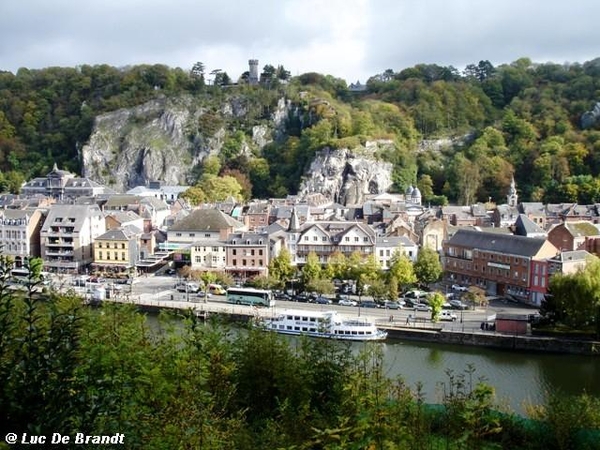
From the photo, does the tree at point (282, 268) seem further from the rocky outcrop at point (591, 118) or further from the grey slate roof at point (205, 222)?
the rocky outcrop at point (591, 118)

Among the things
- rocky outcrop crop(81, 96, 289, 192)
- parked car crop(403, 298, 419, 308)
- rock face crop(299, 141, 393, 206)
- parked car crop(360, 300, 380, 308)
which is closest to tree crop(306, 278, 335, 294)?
parked car crop(360, 300, 380, 308)

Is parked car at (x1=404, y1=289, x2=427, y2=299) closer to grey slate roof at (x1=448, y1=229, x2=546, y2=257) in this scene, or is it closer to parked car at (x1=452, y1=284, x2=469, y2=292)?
parked car at (x1=452, y1=284, x2=469, y2=292)

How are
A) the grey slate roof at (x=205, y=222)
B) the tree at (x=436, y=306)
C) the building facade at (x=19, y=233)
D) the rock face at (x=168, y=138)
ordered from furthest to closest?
1. the rock face at (x=168, y=138)
2. the building facade at (x=19, y=233)
3. the grey slate roof at (x=205, y=222)
4. the tree at (x=436, y=306)

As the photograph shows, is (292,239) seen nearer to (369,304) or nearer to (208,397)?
(369,304)

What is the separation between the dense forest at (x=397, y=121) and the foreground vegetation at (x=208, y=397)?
33.7 meters

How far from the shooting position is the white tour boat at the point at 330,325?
1875cm

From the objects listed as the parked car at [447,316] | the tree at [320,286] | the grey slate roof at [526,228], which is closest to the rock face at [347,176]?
the grey slate roof at [526,228]

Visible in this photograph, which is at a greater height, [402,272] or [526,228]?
[526,228]

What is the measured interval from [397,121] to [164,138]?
1850 cm

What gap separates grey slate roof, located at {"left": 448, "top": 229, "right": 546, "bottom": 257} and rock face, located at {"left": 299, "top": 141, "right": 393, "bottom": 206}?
19.1 m

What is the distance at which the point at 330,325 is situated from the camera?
1838 cm

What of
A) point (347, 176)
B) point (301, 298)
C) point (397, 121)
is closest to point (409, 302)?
point (301, 298)

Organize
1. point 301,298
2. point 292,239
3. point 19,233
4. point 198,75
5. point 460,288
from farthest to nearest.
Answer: point 198,75, point 19,233, point 292,239, point 460,288, point 301,298

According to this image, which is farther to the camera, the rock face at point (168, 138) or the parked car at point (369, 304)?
the rock face at point (168, 138)
